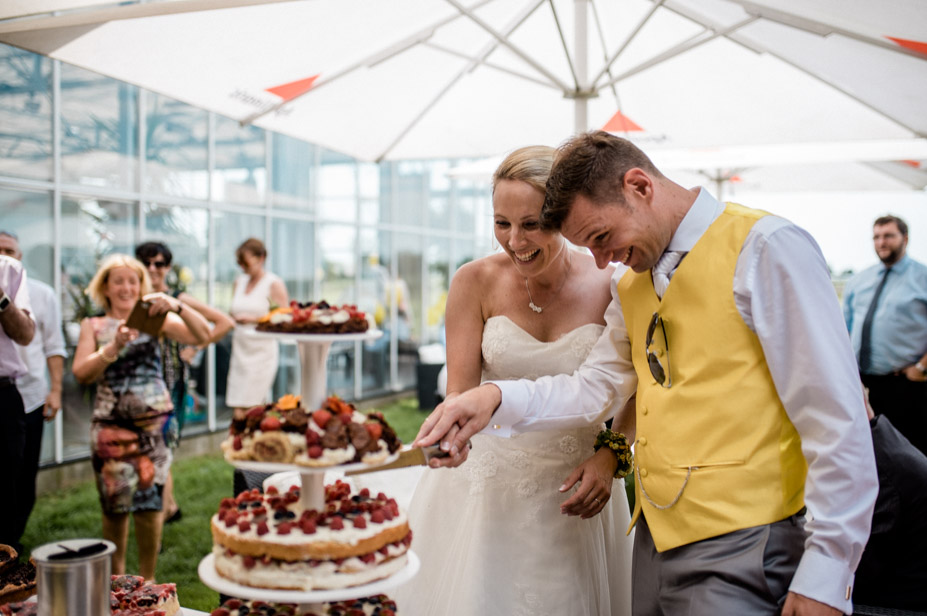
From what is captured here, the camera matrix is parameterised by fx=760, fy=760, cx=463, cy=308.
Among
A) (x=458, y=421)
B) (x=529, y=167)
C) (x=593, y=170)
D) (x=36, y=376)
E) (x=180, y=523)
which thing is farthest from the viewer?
(x=180, y=523)

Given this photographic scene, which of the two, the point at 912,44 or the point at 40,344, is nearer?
the point at 912,44

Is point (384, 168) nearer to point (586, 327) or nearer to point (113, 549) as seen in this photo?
point (586, 327)

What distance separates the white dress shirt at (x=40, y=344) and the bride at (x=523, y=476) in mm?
3565

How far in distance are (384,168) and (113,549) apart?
11588 mm

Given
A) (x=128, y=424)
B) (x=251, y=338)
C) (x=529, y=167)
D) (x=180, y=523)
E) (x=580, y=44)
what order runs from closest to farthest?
(x=529, y=167) → (x=128, y=424) → (x=580, y=44) → (x=180, y=523) → (x=251, y=338)

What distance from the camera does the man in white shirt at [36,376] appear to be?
4977mm

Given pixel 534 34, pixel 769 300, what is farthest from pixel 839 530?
pixel 534 34

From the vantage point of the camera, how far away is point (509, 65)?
18.7ft

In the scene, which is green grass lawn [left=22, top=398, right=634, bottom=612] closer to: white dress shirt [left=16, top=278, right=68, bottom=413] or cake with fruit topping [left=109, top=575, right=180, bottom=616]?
white dress shirt [left=16, top=278, right=68, bottom=413]

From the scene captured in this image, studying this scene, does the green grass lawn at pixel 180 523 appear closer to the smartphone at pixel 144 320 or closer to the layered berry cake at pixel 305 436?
the smartphone at pixel 144 320

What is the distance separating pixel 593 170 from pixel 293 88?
122 inches

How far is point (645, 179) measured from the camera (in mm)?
1951

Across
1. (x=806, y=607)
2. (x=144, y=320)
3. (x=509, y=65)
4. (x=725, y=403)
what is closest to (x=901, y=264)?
(x=509, y=65)

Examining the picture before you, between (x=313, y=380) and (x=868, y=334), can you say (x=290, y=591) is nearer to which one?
(x=313, y=380)
